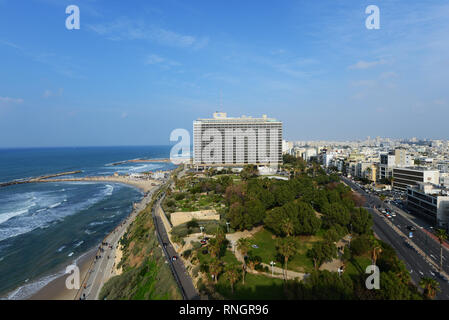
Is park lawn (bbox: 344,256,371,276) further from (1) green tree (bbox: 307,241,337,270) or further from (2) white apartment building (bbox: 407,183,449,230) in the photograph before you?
(2) white apartment building (bbox: 407,183,449,230)

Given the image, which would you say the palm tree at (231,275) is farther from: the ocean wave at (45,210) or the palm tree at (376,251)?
the ocean wave at (45,210)

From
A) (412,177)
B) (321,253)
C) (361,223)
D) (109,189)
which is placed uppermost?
(412,177)

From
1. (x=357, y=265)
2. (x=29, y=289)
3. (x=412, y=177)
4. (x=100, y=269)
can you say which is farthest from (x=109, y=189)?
(x=412, y=177)

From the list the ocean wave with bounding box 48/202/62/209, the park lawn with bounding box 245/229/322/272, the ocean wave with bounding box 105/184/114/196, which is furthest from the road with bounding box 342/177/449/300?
the ocean wave with bounding box 105/184/114/196

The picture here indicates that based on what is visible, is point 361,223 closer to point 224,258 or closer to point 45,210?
point 224,258

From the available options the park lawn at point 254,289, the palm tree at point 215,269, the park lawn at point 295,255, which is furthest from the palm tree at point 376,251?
the palm tree at point 215,269
